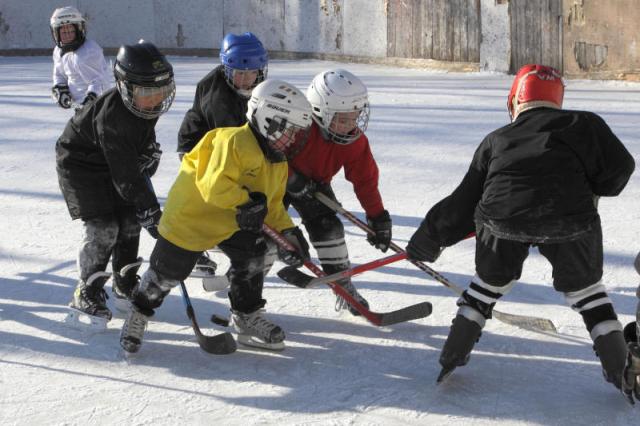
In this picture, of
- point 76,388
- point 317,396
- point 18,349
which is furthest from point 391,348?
point 18,349

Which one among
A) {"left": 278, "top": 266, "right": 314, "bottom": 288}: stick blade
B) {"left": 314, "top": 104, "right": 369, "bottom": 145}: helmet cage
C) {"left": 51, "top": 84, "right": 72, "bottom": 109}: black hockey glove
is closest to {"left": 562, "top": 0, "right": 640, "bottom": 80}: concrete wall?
{"left": 51, "top": 84, "right": 72, "bottom": 109}: black hockey glove

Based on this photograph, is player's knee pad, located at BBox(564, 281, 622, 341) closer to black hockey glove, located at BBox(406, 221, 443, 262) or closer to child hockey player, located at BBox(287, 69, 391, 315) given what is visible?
black hockey glove, located at BBox(406, 221, 443, 262)

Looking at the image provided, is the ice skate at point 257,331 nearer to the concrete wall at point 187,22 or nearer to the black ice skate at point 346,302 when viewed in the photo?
the black ice skate at point 346,302

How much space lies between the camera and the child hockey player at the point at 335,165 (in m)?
3.40

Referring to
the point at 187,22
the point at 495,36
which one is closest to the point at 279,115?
the point at 495,36

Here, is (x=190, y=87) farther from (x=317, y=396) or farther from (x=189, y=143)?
(x=317, y=396)

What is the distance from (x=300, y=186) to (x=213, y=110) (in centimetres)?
64

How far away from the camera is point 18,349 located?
3.31 m

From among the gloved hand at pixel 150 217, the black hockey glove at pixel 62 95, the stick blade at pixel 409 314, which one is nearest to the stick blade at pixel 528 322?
the stick blade at pixel 409 314

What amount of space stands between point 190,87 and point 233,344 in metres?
7.72

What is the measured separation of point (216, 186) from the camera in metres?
2.96

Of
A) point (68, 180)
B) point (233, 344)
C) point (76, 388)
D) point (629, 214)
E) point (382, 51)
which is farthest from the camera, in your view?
point (382, 51)

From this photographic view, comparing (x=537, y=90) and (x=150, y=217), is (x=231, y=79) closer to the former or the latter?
A: (x=150, y=217)

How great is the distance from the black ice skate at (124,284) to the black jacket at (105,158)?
27cm
